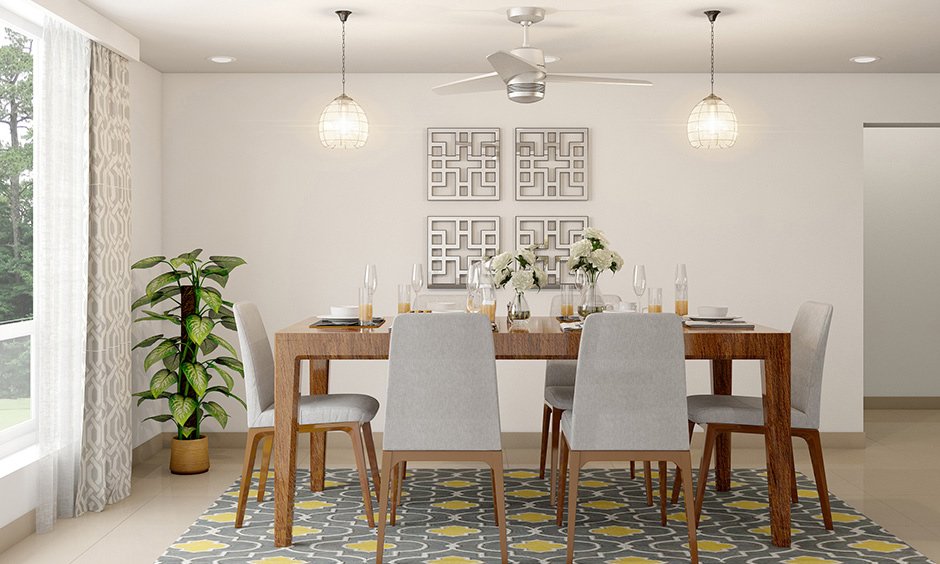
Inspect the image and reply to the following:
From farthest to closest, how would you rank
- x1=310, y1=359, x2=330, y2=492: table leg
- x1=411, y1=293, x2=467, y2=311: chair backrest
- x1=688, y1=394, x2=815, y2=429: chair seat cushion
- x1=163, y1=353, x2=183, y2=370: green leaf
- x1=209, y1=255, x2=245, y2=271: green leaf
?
x1=209, y1=255, x2=245, y2=271: green leaf → x1=163, y1=353, x2=183, y2=370: green leaf → x1=310, y1=359, x2=330, y2=492: table leg → x1=411, y1=293, x2=467, y2=311: chair backrest → x1=688, y1=394, x2=815, y2=429: chair seat cushion

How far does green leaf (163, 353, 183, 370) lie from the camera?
15.4 feet

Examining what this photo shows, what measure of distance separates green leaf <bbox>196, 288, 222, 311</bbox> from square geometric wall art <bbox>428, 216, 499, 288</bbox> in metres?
1.37

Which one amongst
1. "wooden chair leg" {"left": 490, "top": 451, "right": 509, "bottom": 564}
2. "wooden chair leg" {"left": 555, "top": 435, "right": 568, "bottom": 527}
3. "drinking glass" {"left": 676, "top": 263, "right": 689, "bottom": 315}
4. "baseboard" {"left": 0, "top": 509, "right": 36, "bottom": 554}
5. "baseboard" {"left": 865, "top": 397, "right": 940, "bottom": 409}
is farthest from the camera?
"baseboard" {"left": 865, "top": 397, "right": 940, "bottom": 409}

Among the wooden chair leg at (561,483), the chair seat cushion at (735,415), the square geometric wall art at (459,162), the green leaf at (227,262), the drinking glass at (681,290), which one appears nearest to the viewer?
the chair seat cushion at (735,415)

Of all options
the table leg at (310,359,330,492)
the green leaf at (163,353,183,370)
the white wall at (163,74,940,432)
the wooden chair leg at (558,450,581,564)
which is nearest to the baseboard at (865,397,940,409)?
the white wall at (163,74,940,432)

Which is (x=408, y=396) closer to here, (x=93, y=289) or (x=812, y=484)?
(x=93, y=289)

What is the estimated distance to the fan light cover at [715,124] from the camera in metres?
4.42

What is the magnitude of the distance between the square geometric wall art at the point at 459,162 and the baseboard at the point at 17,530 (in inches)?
113

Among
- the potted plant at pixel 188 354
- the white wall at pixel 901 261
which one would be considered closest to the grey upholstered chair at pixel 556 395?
the potted plant at pixel 188 354

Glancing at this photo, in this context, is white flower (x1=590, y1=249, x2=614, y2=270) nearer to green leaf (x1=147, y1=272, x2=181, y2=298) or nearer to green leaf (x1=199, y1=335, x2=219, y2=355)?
green leaf (x1=199, y1=335, x2=219, y2=355)

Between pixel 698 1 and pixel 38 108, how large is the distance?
10.1 ft

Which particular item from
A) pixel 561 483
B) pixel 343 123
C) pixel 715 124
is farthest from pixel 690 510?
pixel 343 123

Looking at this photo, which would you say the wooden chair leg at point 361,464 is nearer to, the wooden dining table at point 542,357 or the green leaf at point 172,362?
the wooden dining table at point 542,357

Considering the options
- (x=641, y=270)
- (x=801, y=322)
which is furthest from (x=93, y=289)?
(x=801, y=322)
